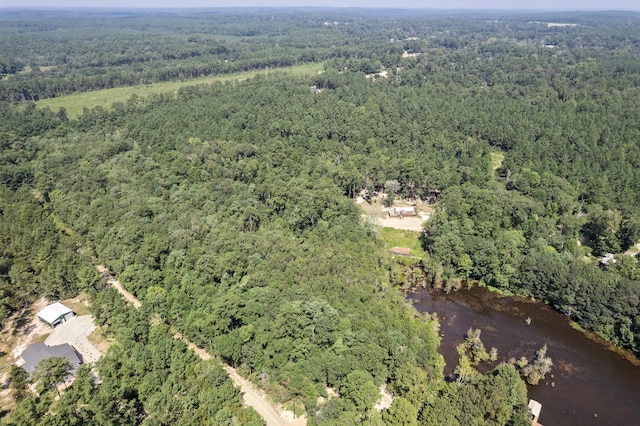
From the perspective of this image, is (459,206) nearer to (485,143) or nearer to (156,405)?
(485,143)

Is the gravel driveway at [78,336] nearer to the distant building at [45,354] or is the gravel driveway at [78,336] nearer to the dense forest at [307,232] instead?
the distant building at [45,354]

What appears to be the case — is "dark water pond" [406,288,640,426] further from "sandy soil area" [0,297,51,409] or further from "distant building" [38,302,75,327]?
"sandy soil area" [0,297,51,409]

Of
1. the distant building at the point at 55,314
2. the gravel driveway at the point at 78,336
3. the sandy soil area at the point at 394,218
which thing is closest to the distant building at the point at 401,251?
the sandy soil area at the point at 394,218

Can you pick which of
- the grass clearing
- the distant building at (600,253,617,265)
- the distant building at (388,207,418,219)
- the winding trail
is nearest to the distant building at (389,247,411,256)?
the grass clearing

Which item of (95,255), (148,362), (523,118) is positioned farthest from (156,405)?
(523,118)

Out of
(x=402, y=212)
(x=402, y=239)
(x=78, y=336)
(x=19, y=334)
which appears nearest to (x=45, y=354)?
(x=78, y=336)

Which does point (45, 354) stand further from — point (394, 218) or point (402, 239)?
point (394, 218)

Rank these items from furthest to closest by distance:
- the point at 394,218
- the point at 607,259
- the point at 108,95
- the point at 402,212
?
the point at 108,95, the point at 402,212, the point at 394,218, the point at 607,259
